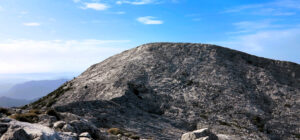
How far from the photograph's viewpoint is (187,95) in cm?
5094

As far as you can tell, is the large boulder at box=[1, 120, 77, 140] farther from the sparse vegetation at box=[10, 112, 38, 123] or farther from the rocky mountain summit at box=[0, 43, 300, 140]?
the rocky mountain summit at box=[0, 43, 300, 140]

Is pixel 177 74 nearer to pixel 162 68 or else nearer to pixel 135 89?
pixel 162 68

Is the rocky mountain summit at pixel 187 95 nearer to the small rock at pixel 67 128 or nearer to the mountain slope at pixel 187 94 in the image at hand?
the mountain slope at pixel 187 94

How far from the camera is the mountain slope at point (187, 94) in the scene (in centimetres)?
3762

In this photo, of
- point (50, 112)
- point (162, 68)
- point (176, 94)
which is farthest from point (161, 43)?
point (50, 112)

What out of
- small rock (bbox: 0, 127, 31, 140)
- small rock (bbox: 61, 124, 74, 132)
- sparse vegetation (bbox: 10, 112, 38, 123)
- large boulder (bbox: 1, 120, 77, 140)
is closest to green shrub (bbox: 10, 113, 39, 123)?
sparse vegetation (bbox: 10, 112, 38, 123)

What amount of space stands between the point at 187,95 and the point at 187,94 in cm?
39

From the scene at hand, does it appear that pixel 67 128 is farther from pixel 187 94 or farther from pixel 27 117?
pixel 187 94

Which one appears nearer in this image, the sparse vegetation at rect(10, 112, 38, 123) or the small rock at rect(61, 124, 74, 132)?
the small rock at rect(61, 124, 74, 132)

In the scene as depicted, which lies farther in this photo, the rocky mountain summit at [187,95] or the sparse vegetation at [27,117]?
the rocky mountain summit at [187,95]

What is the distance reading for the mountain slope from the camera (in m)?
37.6

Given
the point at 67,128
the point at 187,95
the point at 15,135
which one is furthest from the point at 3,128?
the point at 187,95

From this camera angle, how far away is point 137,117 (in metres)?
37.2

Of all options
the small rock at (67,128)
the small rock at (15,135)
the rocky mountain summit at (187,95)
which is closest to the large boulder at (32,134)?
the small rock at (15,135)
